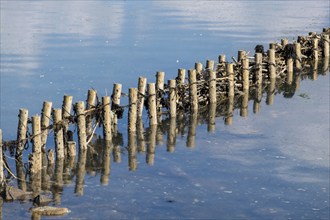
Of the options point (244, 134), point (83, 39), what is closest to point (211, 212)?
point (244, 134)

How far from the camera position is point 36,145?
1878 centimetres

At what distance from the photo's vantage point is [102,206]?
657 inches

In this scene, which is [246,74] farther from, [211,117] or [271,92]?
[211,117]

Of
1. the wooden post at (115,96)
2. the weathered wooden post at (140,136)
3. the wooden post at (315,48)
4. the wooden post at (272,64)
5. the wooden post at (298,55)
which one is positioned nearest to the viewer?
the weathered wooden post at (140,136)

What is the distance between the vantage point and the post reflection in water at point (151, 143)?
20.4 metres

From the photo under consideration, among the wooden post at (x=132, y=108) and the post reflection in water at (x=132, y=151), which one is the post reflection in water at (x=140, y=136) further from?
the wooden post at (x=132, y=108)

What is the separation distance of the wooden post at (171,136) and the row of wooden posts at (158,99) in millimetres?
494

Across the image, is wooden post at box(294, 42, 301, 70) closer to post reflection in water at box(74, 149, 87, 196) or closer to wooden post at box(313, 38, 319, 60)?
wooden post at box(313, 38, 319, 60)

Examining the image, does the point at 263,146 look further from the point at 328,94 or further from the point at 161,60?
the point at 161,60

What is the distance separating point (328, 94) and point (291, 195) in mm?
12389

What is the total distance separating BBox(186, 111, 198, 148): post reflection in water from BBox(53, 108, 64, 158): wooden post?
13.6 feet

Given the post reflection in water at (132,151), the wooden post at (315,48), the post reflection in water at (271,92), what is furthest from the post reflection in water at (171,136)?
the wooden post at (315,48)

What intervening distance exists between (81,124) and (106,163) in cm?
135

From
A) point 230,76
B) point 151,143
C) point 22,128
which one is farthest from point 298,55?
point 22,128
